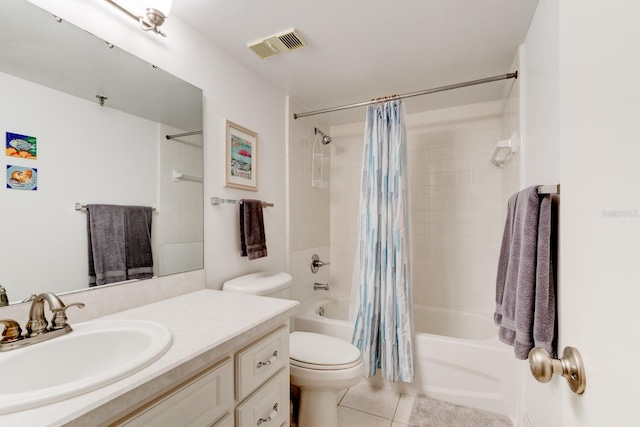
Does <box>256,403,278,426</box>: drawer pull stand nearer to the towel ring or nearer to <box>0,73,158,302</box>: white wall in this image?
<box>0,73,158,302</box>: white wall

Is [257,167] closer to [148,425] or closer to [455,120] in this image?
[148,425]

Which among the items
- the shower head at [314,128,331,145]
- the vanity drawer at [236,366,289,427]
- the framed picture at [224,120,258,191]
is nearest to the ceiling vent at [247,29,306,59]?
the framed picture at [224,120,258,191]

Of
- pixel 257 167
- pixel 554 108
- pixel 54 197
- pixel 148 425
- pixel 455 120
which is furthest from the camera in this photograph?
pixel 455 120

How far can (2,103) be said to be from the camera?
85cm

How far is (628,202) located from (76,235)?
1428 millimetres

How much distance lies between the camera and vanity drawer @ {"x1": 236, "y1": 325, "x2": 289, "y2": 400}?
93 cm

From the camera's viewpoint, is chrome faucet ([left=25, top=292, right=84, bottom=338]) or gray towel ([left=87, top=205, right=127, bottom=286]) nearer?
chrome faucet ([left=25, top=292, right=84, bottom=338])

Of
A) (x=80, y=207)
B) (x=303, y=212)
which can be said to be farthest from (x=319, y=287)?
(x=80, y=207)

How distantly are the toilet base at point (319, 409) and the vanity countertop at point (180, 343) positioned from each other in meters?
0.63

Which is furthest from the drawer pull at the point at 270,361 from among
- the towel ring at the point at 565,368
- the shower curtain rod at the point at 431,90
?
the shower curtain rod at the point at 431,90

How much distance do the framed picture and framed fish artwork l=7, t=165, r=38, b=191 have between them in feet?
2.77

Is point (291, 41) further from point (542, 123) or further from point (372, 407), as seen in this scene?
point (372, 407)

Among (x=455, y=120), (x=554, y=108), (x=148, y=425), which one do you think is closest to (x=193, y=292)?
(x=148, y=425)

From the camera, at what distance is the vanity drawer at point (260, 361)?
3.05 feet
